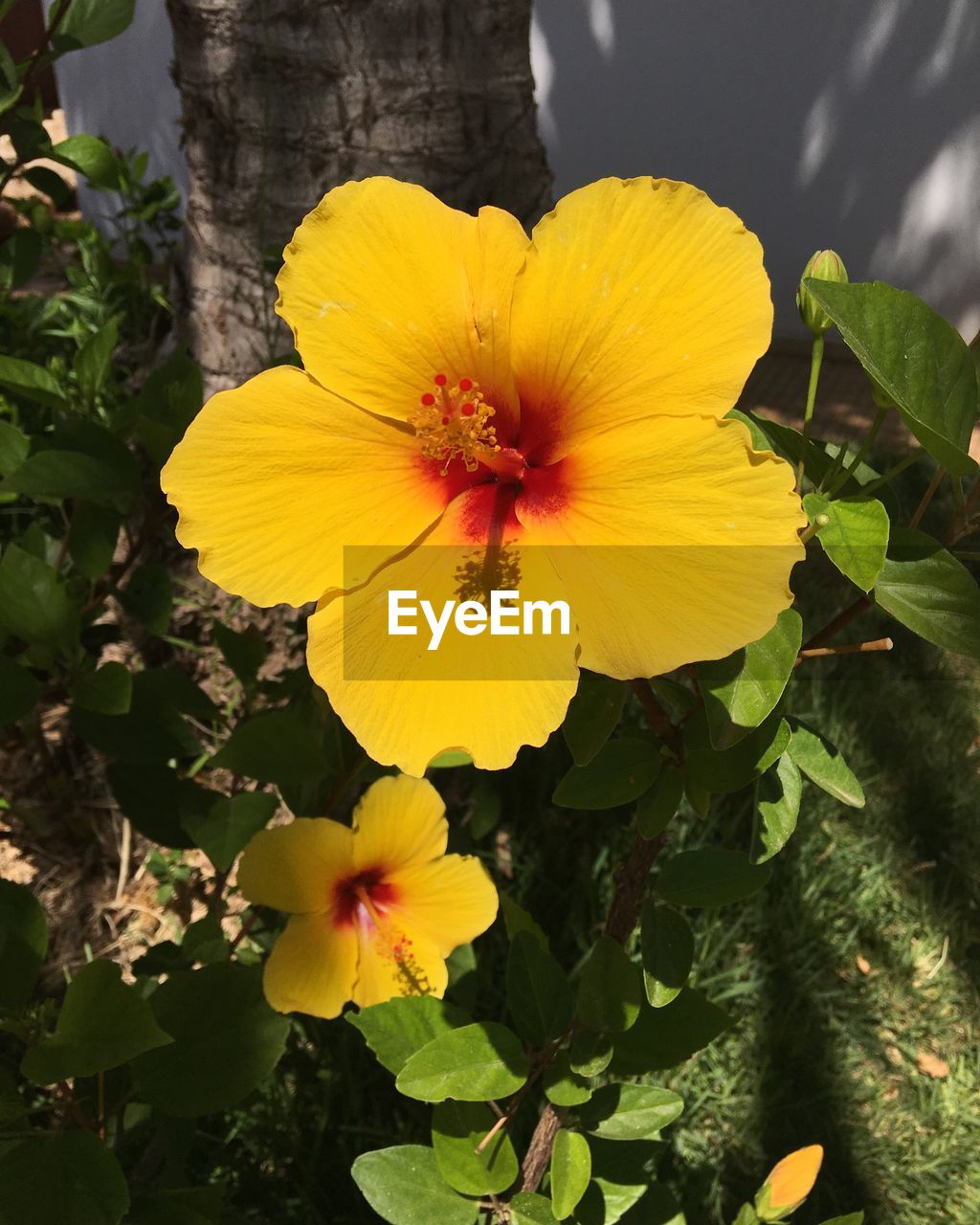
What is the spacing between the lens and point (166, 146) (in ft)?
15.1

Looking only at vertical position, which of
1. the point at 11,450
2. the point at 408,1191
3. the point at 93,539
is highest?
the point at 11,450

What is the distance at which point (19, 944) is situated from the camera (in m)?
1.15

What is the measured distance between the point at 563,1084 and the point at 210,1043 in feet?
1.41

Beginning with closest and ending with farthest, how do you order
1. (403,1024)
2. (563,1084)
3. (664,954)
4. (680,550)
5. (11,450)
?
(680,550)
(664,954)
(563,1084)
(403,1024)
(11,450)

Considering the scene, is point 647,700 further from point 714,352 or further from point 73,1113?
point 73,1113

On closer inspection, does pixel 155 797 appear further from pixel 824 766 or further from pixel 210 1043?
pixel 824 766

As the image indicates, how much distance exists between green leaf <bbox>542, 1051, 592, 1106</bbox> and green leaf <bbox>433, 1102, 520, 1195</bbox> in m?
0.12

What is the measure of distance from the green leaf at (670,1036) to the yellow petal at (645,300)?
2.20 ft

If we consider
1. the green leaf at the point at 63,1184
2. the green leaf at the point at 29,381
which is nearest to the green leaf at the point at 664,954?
the green leaf at the point at 63,1184

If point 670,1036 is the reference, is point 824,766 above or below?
above

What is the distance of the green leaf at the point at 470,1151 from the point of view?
45.3 inches

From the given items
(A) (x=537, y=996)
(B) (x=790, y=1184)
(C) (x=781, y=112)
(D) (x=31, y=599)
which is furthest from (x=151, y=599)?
(C) (x=781, y=112)

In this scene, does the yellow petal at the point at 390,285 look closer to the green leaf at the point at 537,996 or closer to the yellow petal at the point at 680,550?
the yellow petal at the point at 680,550

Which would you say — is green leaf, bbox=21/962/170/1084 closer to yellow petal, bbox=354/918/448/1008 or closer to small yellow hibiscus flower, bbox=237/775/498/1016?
small yellow hibiscus flower, bbox=237/775/498/1016
